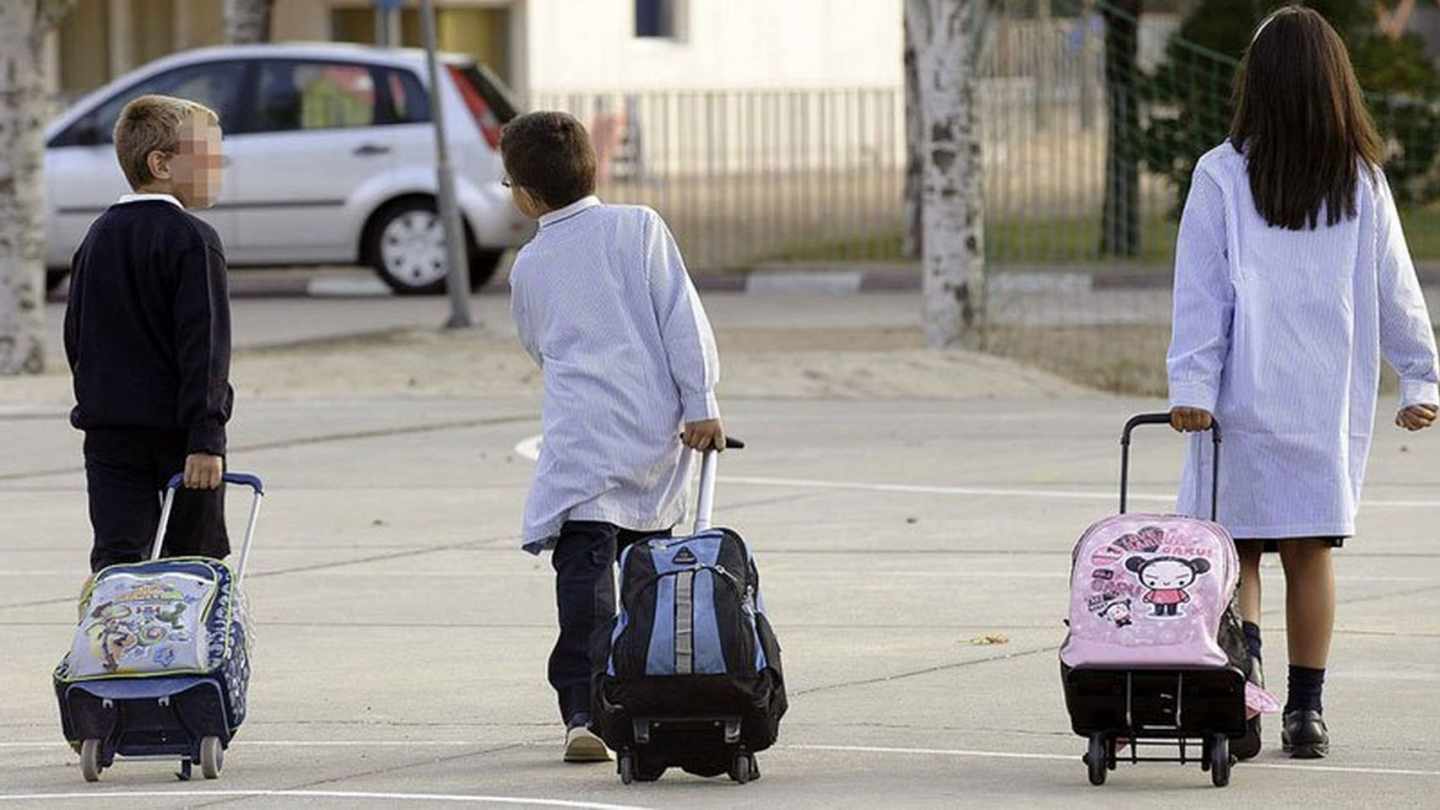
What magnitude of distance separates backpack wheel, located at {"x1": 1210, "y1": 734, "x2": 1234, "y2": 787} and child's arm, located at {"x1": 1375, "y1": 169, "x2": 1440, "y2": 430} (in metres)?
0.88

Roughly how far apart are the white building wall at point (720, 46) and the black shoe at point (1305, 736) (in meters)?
37.5

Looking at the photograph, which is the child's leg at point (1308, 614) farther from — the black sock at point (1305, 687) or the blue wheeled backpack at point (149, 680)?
the blue wheeled backpack at point (149, 680)

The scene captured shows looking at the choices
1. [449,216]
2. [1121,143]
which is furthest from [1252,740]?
[1121,143]

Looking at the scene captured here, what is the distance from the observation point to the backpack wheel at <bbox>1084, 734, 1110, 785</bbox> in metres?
6.46

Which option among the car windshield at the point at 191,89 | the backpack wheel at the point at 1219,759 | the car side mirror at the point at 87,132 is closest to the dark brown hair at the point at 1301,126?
the backpack wheel at the point at 1219,759

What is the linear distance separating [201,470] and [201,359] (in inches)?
9.6

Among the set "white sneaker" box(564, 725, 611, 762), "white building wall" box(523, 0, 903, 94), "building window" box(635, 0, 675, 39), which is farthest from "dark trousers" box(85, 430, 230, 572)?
"building window" box(635, 0, 675, 39)

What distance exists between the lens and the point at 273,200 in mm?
22656

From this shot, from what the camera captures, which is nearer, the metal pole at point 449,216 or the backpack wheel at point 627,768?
the backpack wheel at point 627,768

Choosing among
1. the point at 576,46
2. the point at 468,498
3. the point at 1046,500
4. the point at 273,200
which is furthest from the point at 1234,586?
the point at 576,46

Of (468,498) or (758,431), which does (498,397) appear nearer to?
(758,431)

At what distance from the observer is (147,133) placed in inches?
279

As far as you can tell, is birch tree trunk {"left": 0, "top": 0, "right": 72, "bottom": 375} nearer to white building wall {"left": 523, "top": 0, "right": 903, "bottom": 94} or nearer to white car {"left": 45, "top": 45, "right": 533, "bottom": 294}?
white car {"left": 45, "top": 45, "right": 533, "bottom": 294}

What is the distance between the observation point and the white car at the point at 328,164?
74.1ft
